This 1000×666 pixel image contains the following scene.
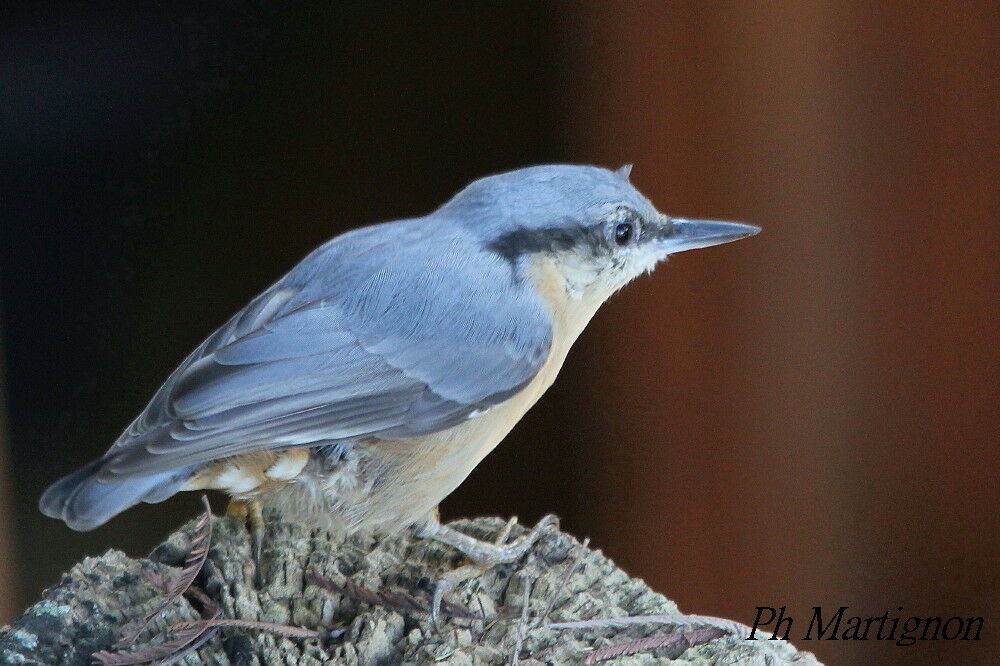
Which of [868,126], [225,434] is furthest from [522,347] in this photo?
[868,126]

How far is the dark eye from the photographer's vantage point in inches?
59.6

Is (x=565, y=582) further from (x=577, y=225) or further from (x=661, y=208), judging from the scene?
(x=661, y=208)

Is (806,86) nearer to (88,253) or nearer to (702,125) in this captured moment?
(702,125)

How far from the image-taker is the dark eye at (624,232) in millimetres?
1515

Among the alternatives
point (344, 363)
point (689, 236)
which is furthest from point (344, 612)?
point (689, 236)

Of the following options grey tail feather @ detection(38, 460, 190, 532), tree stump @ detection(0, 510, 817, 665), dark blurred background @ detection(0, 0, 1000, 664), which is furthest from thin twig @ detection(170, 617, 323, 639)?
dark blurred background @ detection(0, 0, 1000, 664)

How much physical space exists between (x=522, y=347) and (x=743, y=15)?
97cm

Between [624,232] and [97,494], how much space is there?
2.55 feet

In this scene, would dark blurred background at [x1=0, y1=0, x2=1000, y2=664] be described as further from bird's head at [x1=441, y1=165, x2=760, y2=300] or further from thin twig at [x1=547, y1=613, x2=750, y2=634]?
thin twig at [x1=547, y1=613, x2=750, y2=634]

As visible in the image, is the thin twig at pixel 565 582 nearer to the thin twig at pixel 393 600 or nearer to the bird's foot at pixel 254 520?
the thin twig at pixel 393 600

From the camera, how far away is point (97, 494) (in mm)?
1167

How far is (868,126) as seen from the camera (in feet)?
6.81

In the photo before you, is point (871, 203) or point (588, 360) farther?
point (588, 360)

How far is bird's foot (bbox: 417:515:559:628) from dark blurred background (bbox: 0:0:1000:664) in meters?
0.91
